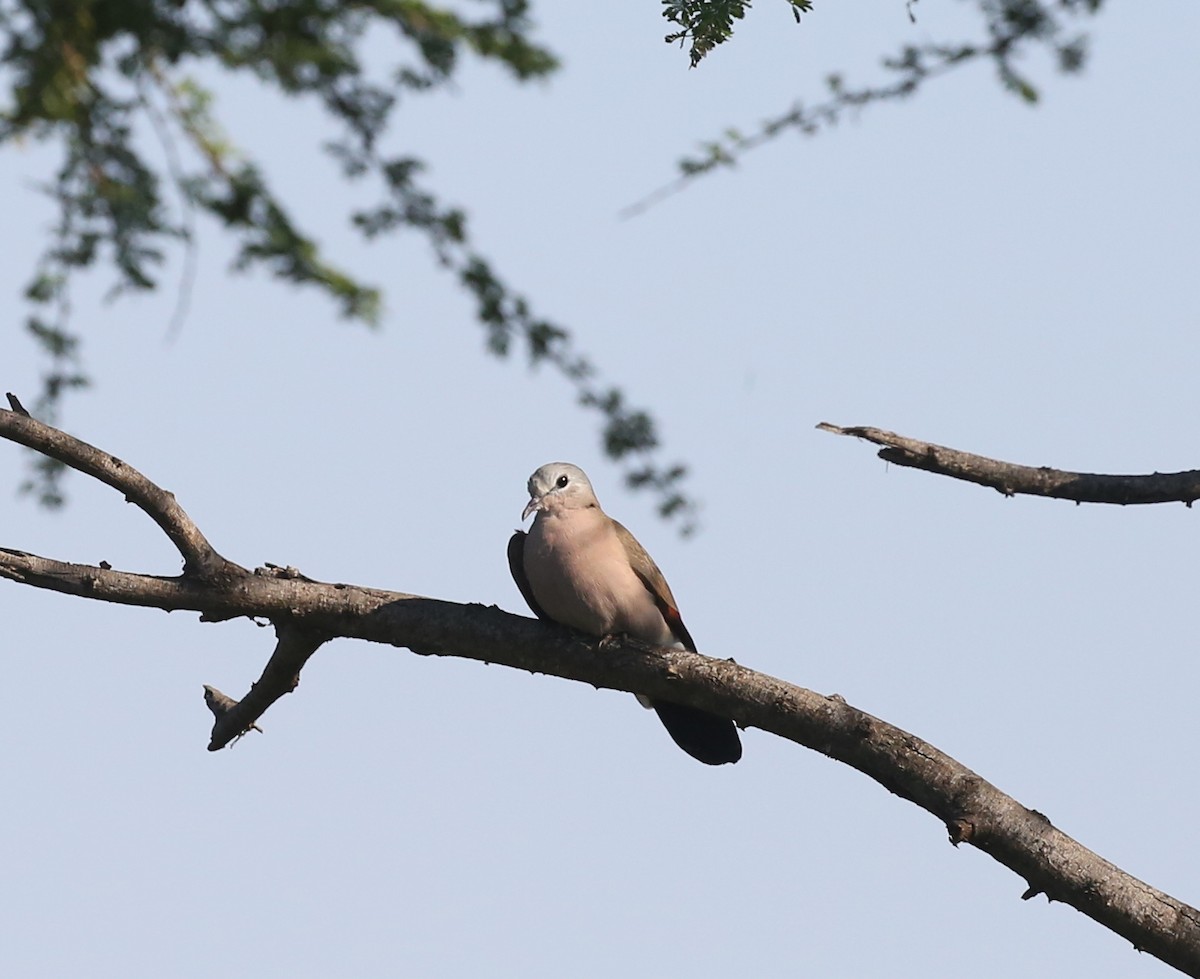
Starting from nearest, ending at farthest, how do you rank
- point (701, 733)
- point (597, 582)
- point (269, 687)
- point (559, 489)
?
point (269, 687)
point (597, 582)
point (701, 733)
point (559, 489)

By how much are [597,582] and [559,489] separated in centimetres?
88

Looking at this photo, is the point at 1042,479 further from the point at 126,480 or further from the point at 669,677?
the point at 126,480

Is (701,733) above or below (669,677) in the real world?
above

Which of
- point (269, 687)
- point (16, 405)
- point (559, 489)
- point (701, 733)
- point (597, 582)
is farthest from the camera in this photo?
point (559, 489)

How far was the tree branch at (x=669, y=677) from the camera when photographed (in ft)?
15.8

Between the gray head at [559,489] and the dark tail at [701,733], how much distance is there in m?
0.98

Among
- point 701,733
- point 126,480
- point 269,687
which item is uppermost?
point 126,480

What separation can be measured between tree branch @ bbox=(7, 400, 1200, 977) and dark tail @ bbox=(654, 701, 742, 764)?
0.93 metres

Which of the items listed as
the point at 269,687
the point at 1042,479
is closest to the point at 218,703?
the point at 269,687

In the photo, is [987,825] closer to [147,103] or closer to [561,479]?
[561,479]

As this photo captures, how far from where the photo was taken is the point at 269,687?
562 centimetres

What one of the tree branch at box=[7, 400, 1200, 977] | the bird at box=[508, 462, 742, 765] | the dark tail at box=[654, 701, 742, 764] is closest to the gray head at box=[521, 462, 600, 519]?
the bird at box=[508, 462, 742, 765]

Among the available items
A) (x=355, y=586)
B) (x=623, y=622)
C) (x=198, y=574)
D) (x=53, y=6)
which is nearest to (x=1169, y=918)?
(x=623, y=622)

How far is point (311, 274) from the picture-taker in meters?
2.43
